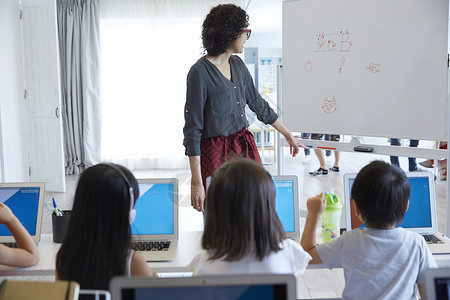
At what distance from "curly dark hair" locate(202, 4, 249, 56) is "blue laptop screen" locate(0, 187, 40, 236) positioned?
3.08ft

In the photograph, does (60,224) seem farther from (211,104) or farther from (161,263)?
(211,104)

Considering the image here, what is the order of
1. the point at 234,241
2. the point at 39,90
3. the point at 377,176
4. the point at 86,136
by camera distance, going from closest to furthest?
the point at 234,241
the point at 377,176
the point at 39,90
the point at 86,136

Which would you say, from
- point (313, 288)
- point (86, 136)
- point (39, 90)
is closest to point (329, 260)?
point (313, 288)

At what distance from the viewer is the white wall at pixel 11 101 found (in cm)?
487

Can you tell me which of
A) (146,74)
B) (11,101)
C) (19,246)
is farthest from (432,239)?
(146,74)

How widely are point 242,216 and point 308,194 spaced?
4.31 meters

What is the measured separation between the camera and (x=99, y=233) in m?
1.28

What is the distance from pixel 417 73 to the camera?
9.25 feet

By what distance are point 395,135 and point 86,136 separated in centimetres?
489

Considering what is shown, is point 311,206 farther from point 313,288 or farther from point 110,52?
point 110,52

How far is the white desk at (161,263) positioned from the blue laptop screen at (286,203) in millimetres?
318

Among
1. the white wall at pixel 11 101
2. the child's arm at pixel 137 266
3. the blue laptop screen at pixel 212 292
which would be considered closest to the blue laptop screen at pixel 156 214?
the child's arm at pixel 137 266

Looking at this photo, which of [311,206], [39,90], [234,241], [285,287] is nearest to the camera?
[285,287]

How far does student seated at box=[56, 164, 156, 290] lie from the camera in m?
1.27
